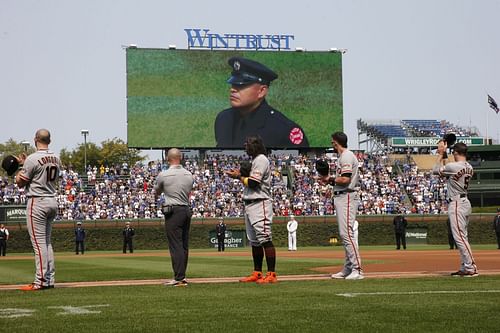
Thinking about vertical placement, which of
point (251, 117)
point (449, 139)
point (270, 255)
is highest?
point (251, 117)

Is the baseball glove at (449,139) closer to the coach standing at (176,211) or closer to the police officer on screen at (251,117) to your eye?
the coach standing at (176,211)

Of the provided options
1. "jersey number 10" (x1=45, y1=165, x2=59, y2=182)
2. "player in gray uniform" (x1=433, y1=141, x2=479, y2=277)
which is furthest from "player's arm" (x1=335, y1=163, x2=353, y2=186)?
"jersey number 10" (x1=45, y1=165, x2=59, y2=182)

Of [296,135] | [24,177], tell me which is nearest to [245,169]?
[24,177]

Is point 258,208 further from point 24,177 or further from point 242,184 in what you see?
point 242,184

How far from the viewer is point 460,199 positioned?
13.2 metres

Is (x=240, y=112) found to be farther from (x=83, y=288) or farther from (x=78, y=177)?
(x=83, y=288)

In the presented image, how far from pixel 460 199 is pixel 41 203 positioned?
650cm

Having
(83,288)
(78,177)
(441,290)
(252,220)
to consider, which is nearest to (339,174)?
(252,220)

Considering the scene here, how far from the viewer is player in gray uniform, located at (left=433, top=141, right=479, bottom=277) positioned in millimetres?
12992

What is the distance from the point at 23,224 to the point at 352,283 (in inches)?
1464

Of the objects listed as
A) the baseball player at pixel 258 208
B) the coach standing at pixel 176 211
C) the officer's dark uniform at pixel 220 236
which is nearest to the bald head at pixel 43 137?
the coach standing at pixel 176 211

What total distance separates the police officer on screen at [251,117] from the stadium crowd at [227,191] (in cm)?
327

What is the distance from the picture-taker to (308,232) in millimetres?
48469

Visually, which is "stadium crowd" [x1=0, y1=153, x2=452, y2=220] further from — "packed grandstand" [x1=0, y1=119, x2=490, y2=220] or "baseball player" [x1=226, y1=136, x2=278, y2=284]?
"baseball player" [x1=226, y1=136, x2=278, y2=284]
